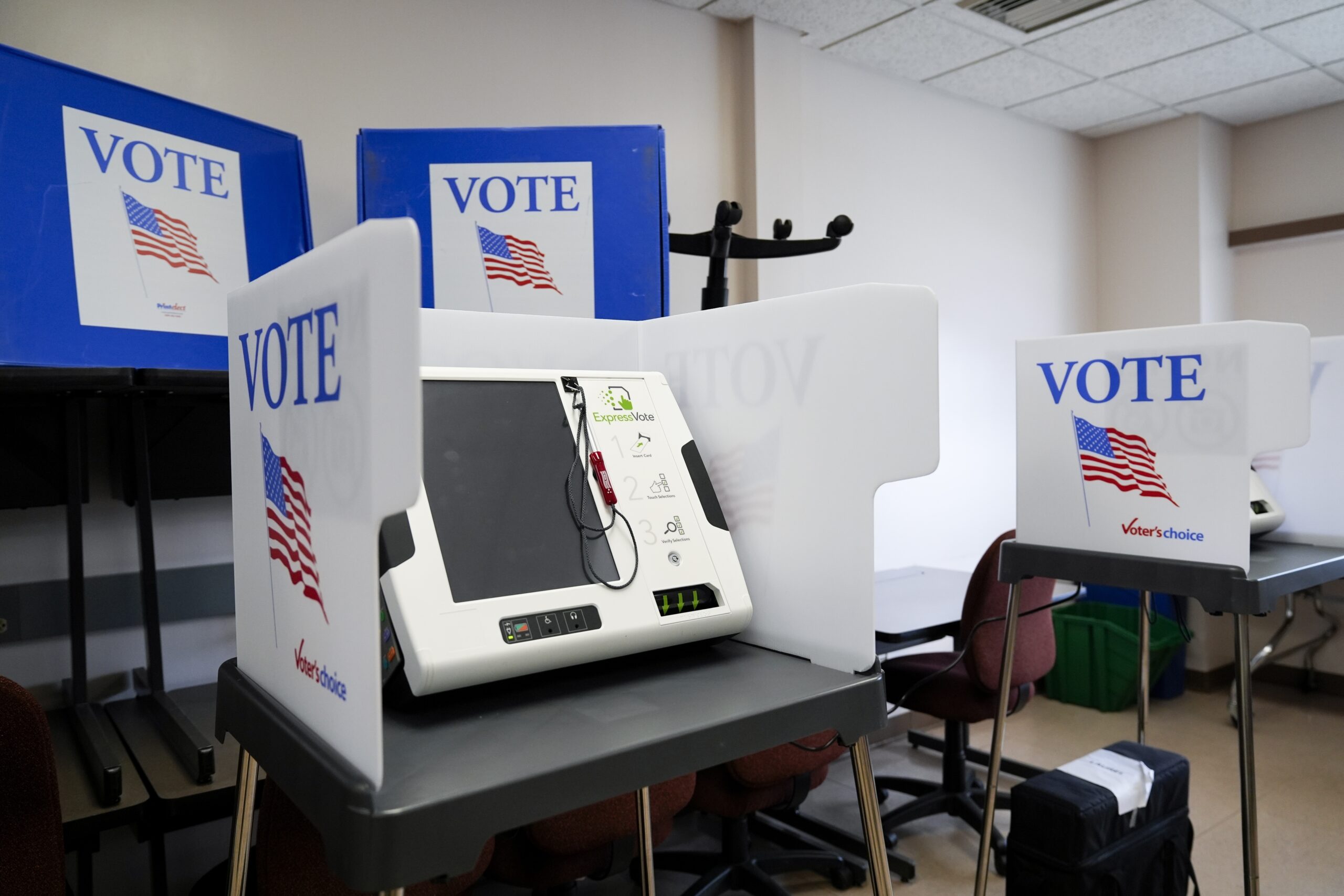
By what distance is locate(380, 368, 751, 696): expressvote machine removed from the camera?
807mm

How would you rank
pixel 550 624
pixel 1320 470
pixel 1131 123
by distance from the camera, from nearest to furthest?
pixel 550 624 < pixel 1320 470 < pixel 1131 123

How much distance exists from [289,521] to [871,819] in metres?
0.65

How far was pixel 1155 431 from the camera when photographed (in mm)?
1613

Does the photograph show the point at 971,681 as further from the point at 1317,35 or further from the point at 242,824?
the point at 1317,35

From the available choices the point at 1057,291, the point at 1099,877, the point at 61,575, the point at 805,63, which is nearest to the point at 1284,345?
the point at 1099,877

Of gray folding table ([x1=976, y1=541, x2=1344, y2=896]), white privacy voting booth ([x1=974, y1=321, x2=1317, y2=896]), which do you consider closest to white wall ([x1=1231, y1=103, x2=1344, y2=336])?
gray folding table ([x1=976, y1=541, x2=1344, y2=896])

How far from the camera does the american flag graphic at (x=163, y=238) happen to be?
138 cm

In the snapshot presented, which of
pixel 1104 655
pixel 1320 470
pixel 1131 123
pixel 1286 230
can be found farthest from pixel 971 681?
pixel 1131 123

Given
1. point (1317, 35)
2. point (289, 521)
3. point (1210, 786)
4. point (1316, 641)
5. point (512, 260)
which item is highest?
point (1317, 35)

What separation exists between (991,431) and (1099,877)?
2.41 metres

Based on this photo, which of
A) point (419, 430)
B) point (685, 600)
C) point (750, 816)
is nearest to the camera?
point (419, 430)

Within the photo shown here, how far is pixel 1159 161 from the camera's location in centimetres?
416

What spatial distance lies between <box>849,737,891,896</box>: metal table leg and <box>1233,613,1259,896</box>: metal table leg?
0.96 meters

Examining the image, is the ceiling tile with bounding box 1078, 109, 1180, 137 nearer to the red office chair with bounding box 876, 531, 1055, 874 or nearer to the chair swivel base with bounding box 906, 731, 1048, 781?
the red office chair with bounding box 876, 531, 1055, 874
